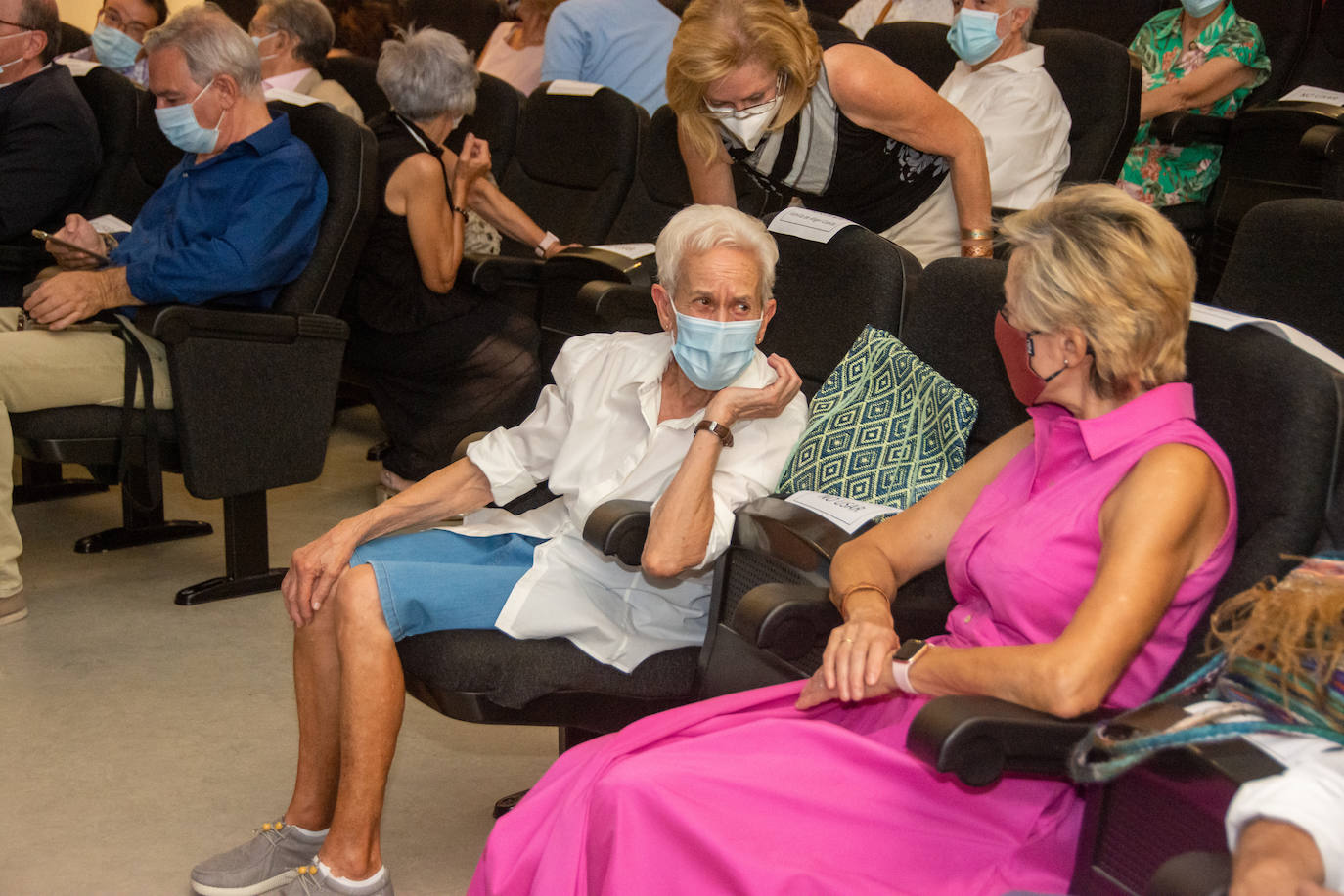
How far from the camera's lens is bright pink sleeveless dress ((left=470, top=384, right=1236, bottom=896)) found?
1.26 m

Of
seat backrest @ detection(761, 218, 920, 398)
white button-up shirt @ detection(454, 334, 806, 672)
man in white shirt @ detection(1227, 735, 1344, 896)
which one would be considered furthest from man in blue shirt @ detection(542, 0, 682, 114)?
man in white shirt @ detection(1227, 735, 1344, 896)

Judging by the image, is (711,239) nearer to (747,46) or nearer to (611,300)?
(747,46)

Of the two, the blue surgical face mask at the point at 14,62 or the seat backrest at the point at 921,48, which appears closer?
the seat backrest at the point at 921,48

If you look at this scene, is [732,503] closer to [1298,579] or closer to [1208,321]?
[1208,321]

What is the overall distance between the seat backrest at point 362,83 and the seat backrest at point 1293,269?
12.4 ft

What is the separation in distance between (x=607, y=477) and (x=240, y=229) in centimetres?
139

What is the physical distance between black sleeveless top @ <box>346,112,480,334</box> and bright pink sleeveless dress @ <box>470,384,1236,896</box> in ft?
7.45

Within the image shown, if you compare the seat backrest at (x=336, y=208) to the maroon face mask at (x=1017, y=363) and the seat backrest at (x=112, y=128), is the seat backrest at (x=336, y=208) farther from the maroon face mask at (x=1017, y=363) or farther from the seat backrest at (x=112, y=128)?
the maroon face mask at (x=1017, y=363)

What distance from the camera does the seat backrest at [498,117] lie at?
13.6 ft

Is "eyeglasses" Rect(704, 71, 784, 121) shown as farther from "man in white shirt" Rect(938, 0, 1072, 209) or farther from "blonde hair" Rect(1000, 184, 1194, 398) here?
"blonde hair" Rect(1000, 184, 1194, 398)

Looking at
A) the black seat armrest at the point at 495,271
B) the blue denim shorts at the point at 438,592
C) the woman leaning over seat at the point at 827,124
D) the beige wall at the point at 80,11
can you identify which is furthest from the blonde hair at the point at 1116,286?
the beige wall at the point at 80,11

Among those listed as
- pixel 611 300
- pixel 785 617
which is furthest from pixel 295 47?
pixel 785 617

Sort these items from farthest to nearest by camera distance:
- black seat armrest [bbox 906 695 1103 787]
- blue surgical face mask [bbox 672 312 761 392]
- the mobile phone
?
the mobile phone
blue surgical face mask [bbox 672 312 761 392]
black seat armrest [bbox 906 695 1103 787]

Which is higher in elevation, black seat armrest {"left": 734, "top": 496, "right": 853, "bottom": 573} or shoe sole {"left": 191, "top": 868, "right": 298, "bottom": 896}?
black seat armrest {"left": 734, "top": 496, "right": 853, "bottom": 573}
